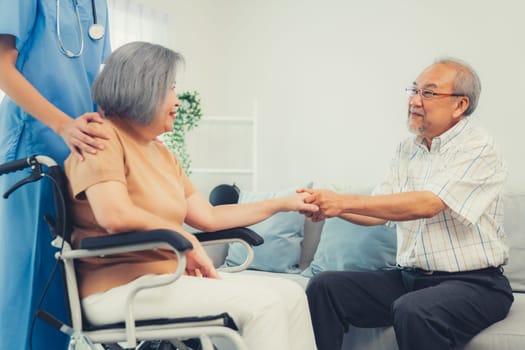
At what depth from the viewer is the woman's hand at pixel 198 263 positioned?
1616mm

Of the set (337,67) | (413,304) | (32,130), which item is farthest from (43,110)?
(337,67)

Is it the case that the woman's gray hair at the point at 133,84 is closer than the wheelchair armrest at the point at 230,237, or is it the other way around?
the woman's gray hair at the point at 133,84

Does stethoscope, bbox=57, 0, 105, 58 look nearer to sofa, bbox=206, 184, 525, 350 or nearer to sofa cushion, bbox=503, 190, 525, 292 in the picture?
sofa, bbox=206, 184, 525, 350

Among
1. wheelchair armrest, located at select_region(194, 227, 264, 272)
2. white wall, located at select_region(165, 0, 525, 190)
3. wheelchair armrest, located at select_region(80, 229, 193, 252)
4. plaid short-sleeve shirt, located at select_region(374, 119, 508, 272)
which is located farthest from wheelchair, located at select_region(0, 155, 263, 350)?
white wall, located at select_region(165, 0, 525, 190)

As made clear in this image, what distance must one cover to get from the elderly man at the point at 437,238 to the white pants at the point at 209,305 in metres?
0.61

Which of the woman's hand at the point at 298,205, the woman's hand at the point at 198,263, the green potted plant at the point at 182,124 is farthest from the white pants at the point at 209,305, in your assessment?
the green potted plant at the point at 182,124

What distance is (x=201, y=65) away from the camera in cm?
434

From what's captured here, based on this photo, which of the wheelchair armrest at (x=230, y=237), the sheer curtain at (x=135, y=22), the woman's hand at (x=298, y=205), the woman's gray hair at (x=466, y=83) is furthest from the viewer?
the sheer curtain at (x=135, y=22)

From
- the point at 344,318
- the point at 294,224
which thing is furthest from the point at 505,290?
the point at 294,224

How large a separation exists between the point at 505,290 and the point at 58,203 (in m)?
1.47

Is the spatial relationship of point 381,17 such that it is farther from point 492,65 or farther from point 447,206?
point 447,206

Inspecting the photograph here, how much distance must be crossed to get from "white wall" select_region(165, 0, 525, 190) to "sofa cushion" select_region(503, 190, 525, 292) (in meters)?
0.68

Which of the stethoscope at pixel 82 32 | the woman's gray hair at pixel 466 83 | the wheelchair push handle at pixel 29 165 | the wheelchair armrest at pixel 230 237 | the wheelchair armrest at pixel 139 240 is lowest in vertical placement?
the wheelchair armrest at pixel 230 237

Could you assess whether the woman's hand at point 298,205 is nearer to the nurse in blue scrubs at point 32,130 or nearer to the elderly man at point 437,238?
the elderly man at point 437,238
